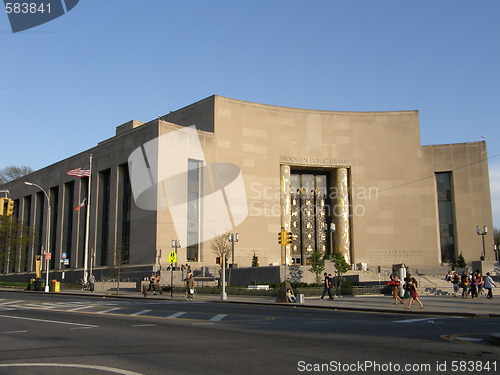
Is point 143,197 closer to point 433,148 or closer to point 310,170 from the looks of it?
point 310,170

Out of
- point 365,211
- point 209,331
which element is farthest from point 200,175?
point 209,331

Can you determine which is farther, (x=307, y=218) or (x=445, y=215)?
(x=307, y=218)

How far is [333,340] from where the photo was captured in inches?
498

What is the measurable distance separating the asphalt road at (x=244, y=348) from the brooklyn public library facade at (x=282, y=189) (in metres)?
49.0

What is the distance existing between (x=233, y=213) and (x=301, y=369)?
59.7 meters

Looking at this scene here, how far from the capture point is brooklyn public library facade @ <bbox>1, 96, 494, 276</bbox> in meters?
66.2

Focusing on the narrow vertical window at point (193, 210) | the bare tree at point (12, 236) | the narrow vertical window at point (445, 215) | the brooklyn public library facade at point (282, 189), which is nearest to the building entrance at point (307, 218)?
the brooklyn public library facade at point (282, 189)

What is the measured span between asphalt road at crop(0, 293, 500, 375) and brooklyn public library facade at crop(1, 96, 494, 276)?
49.0m

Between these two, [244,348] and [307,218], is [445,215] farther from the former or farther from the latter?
[244,348]

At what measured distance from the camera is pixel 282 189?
7338 cm

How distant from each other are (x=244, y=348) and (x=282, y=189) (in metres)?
62.2

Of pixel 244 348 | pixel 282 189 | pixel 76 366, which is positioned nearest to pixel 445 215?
pixel 282 189

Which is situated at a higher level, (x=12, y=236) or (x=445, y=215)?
(x=445, y=215)

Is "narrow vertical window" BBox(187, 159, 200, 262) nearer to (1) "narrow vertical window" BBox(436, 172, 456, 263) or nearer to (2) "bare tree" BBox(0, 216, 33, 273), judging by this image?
(2) "bare tree" BBox(0, 216, 33, 273)
